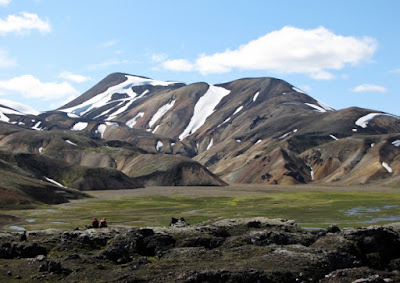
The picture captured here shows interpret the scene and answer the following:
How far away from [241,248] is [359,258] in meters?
7.42

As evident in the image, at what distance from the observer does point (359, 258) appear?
35812 millimetres

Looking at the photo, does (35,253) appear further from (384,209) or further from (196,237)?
(384,209)

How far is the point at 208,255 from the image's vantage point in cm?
3559

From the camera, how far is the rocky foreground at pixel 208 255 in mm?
30938

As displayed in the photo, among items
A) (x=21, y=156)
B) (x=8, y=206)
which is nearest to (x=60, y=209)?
(x=8, y=206)

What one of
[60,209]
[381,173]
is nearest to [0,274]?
[60,209]

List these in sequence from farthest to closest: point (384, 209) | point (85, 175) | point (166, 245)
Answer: point (85, 175) < point (384, 209) < point (166, 245)

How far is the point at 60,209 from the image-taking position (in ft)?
325

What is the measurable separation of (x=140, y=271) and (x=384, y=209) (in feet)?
229

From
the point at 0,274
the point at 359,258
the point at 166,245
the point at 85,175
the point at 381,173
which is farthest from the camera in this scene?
the point at 381,173

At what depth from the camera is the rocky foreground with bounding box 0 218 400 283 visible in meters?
30.9

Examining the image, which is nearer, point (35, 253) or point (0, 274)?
point (0, 274)

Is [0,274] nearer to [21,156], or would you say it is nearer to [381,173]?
[21,156]

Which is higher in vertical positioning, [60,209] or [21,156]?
[21,156]
